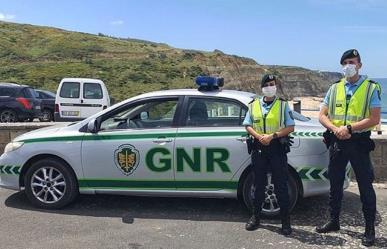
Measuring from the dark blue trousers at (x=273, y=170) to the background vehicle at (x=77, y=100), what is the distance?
1323 cm

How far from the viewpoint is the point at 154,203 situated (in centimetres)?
709

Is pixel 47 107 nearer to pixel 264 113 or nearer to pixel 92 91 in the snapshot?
pixel 92 91

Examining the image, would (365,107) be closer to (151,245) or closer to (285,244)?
(285,244)

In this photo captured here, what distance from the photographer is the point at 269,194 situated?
627 cm

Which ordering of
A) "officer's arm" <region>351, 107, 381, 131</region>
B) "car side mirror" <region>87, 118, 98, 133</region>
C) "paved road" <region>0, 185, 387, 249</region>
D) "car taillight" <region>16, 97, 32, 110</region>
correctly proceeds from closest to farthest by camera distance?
"officer's arm" <region>351, 107, 381, 131</region> → "paved road" <region>0, 185, 387, 249</region> → "car side mirror" <region>87, 118, 98, 133</region> → "car taillight" <region>16, 97, 32, 110</region>

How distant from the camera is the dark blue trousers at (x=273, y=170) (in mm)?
5793

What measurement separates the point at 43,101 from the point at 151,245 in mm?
18041

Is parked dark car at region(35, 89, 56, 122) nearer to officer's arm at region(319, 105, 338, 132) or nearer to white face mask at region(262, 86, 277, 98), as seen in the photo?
white face mask at region(262, 86, 277, 98)

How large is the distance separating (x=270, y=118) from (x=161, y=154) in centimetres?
145

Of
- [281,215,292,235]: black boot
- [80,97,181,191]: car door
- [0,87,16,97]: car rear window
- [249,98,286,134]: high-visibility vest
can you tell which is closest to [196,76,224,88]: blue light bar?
[80,97,181,191]: car door

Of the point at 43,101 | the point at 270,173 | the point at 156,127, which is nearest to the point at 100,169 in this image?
the point at 156,127

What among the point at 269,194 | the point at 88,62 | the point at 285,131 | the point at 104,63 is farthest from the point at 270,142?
the point at 104,63

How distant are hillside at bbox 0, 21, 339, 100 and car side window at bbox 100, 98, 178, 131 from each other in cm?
3793

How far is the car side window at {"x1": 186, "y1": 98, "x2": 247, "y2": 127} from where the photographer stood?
6.45 m
